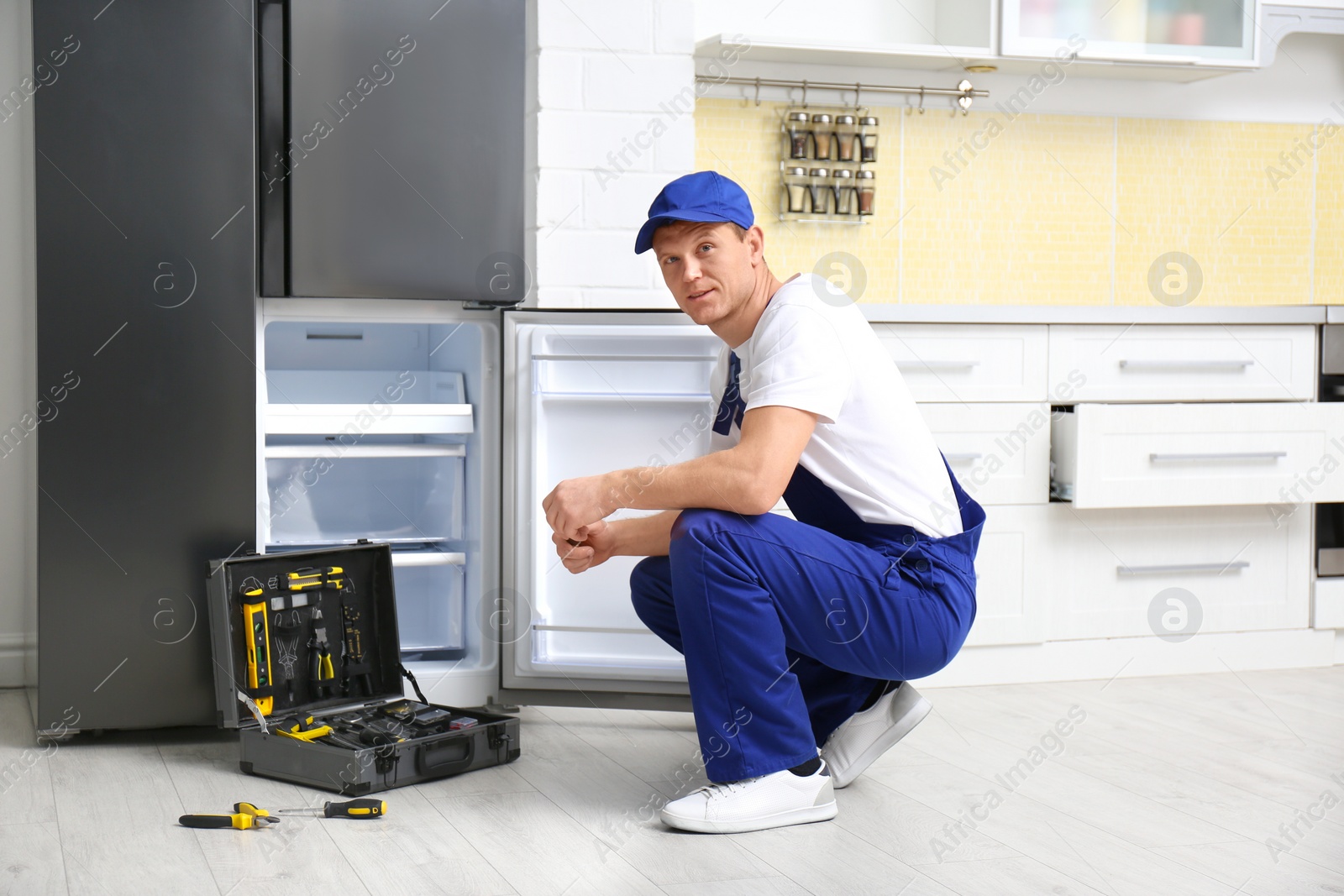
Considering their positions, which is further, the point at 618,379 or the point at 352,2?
the point at 618,379

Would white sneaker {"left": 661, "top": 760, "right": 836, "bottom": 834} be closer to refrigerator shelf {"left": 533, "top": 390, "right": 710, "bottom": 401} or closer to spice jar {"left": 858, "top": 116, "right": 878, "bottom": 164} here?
refrigerator shelf {"left": 533, "top": 390, "right": 710, "bottom": 401}

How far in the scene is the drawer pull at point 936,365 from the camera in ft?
8.61

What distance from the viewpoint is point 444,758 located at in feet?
6.43

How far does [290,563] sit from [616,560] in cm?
65

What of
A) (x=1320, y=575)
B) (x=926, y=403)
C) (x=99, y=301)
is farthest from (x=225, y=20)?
(x=1320, y=575)

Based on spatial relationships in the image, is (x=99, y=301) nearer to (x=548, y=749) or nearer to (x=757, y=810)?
(x=548, y=749)

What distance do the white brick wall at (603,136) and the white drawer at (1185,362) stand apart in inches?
38.7

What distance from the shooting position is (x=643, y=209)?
2.44m

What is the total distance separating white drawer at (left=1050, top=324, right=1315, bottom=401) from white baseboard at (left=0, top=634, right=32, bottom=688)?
Result: 238 cm

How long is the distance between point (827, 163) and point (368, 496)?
5.03 ft

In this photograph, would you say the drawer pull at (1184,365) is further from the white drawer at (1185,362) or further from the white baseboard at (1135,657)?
the white baseboard at (1135,657)

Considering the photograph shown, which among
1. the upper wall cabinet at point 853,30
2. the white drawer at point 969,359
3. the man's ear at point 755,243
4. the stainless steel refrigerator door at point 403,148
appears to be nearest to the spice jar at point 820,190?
the upper wall cabinet at point 853,30

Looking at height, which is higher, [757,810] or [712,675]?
[712,675]

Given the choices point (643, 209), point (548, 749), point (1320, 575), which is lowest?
point (548, 749)
